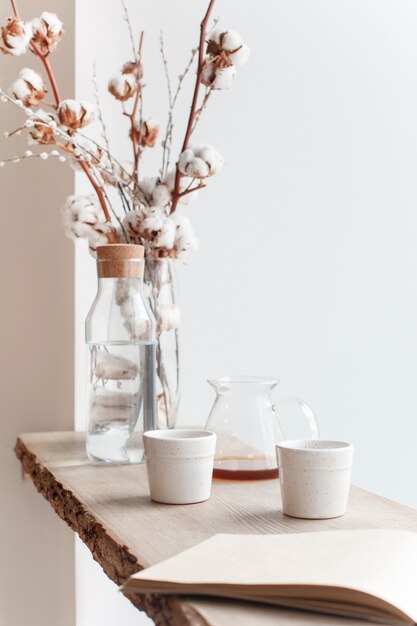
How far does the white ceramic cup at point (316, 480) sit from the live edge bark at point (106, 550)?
19cm

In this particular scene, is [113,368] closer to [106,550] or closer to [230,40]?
[106,550]

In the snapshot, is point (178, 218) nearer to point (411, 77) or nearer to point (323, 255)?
point (323, 255)

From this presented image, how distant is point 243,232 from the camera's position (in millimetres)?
1634

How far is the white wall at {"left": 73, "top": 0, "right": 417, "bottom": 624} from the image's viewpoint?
1591 mm

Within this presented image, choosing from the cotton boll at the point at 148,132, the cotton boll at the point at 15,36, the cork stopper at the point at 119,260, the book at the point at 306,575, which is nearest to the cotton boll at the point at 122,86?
the cotton boll at the point at 148,132

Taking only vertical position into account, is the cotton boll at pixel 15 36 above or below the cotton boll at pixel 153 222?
above

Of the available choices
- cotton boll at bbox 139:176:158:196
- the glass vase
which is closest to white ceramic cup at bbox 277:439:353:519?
the glass vase

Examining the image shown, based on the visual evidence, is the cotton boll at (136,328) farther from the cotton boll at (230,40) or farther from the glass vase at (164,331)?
the cotton boll at (230,40)

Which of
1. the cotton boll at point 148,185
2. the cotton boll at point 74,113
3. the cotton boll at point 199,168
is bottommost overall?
the cotton boll at point 148,185

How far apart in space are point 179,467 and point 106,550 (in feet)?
0.45

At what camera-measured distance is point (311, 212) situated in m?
1.70

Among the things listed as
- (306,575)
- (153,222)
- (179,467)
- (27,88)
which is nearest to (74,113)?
(27,88)

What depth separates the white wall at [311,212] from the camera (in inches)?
62.6

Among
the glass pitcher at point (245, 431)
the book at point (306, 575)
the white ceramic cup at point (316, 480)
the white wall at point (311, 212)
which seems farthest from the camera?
the white wall at point (311, 212)
